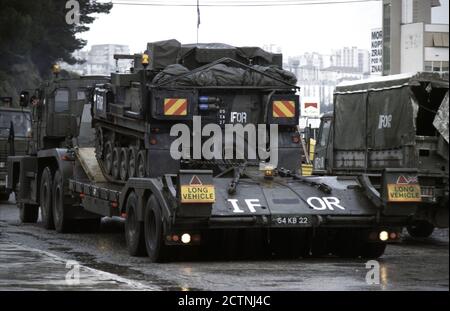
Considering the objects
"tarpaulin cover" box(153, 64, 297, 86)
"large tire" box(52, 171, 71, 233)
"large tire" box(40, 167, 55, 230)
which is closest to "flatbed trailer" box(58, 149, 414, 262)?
"tarpaulin cover" box(153, 64, 297, 86)

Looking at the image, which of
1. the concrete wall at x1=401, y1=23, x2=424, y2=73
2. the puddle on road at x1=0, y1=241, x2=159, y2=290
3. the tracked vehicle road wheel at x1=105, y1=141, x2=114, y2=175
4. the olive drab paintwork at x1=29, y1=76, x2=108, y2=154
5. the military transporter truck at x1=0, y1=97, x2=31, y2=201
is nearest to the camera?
the puddle on road at x1=0, y1=241, x2=159, y2=290

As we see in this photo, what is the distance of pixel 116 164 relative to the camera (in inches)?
658

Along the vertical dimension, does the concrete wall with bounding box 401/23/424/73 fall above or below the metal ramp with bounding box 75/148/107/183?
above

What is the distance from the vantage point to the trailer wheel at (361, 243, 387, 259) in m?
13.9

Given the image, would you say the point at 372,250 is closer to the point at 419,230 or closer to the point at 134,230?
the point at 134,230

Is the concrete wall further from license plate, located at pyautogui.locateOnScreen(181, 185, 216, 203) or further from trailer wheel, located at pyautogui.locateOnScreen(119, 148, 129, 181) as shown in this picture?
license plate, located at pyautogui.locateOnScreen(181, 185, 216, 203)

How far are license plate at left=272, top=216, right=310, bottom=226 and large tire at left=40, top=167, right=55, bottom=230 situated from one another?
777cm

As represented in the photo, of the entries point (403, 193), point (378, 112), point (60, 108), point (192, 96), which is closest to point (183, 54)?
point (192, 96)

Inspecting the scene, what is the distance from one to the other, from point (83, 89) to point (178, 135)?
20.4 feet

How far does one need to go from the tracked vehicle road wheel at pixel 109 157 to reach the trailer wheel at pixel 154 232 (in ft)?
11.7

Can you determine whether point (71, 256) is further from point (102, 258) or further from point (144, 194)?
point (144, 194)

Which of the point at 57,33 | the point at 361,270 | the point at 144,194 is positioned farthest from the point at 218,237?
the point at 57,33

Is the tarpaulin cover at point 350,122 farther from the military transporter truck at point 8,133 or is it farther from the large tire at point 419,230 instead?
the military transporter truck at point 8,133

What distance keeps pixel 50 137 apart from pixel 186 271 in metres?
9.21
